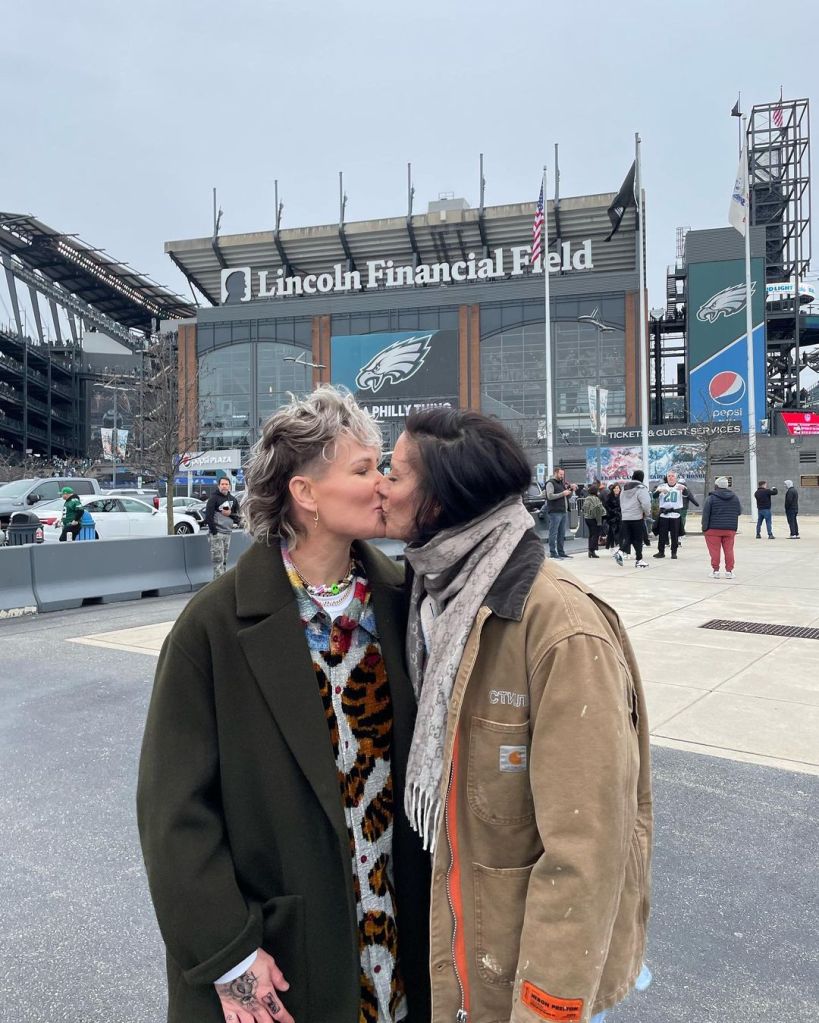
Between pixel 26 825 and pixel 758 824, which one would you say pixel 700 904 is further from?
pixel 26 825

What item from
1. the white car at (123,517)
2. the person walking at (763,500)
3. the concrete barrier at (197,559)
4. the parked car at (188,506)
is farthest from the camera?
the parked car at (188,506)

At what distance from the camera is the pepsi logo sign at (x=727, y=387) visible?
51.9m

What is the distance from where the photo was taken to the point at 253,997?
1.60 m

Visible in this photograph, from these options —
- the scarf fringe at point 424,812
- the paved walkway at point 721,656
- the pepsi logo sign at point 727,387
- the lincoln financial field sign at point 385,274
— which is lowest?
the paved walkway at point 721,656

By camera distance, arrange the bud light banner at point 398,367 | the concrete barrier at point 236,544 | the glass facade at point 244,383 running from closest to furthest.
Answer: the concrete barrier at point 236,544 < the bud light banner at point 398,367 < the glass facade at point 244,383

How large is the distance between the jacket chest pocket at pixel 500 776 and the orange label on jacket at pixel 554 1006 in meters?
0.30

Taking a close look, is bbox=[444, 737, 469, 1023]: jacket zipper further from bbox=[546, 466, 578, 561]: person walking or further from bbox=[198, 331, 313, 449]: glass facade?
bbox=[198, 331, 313, 449]: glass facade

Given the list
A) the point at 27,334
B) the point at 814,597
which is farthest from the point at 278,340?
the point at 814,597

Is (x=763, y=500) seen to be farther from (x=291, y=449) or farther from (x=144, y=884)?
(x=291, y=449)

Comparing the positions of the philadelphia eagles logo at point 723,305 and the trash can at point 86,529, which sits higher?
the philadelphia eagles logo at point 723,305

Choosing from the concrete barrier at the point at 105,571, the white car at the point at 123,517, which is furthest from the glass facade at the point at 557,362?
the concrete barrier at the point at 105,571

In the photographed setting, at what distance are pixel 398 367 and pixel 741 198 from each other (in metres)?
33.9

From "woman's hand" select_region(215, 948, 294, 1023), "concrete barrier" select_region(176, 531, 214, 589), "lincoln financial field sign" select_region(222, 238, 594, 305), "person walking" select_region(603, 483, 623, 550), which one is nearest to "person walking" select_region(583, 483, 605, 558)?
"person walking" select_region(603, 483, 623, 550)

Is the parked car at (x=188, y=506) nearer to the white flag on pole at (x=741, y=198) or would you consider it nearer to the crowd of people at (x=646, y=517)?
the crowd of people at (x=646, y=517)
